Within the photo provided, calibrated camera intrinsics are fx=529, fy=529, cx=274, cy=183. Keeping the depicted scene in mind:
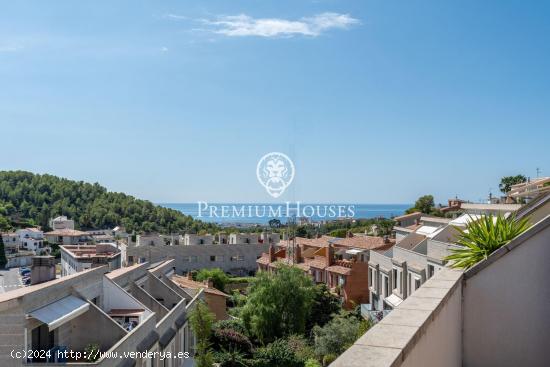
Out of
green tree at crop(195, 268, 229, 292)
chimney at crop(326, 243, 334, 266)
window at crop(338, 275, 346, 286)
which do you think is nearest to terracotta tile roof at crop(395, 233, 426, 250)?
window at crop(338, 275, 346, 286)

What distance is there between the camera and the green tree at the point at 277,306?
30.1 m

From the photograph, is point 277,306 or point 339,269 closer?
point 277,306

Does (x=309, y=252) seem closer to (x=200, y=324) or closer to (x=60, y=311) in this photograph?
(x=200, y=324)

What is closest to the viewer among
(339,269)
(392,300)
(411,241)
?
(392,300)

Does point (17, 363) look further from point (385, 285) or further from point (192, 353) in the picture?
point (385, 285)

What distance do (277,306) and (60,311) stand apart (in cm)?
1855

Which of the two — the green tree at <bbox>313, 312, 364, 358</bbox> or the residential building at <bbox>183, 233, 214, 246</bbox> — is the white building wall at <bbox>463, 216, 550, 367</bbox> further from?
the residential building at <bbox>183, 233, 214, 246</bbox>

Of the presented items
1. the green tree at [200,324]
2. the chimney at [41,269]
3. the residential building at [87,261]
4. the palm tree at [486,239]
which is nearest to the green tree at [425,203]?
the residential building at [87,261]

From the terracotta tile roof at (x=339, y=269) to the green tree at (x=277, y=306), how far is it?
7992 mm

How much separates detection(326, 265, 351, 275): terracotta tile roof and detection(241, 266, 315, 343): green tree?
799 cm

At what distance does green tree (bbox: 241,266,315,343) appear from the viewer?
98.6ft

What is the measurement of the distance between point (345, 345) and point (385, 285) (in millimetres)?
7496

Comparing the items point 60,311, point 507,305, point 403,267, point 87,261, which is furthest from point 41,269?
point 403,267

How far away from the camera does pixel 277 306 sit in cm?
3052
